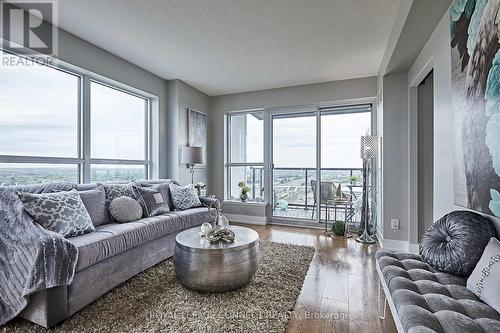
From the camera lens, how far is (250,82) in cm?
446

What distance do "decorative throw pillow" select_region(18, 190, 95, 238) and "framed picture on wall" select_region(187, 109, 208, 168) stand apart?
99.9 inches

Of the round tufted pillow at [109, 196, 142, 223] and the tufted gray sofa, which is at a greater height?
the round tufted pillow at [109, 196, 142, 223]

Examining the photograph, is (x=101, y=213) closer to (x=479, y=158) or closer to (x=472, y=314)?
(x=472, y=314)

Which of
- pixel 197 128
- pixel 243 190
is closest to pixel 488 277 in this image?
pixel 243 190

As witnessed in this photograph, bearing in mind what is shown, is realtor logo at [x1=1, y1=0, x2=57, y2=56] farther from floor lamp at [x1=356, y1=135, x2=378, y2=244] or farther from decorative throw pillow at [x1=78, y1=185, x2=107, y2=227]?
floor lamp at [x1=356, y1=135, x2=378, y2=244]

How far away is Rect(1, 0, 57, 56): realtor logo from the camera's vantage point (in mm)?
2346

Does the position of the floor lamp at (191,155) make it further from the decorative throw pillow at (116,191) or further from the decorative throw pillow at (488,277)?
the decorative throw pillow at (488,277)

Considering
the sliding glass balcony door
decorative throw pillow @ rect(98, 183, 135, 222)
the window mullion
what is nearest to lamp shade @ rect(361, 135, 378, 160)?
the sliding glass balcony door

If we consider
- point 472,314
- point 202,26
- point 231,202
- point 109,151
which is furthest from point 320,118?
point 472,314

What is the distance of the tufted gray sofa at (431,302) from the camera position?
3.35ft

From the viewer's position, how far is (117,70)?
11.2 ft

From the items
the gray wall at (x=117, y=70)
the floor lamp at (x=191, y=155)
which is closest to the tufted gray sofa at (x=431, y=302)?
the floor lamp at (x=191, y=155)

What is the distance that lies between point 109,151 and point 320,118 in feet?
11.6

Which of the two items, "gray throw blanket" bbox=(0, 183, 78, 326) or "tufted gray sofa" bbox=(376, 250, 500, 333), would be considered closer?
"tufted gray sofa" bbox=(376, 250, 500, 333)
